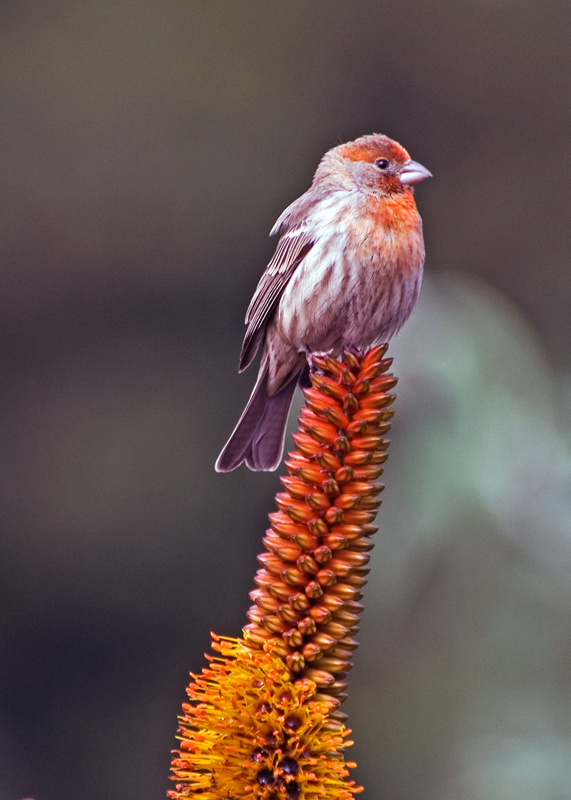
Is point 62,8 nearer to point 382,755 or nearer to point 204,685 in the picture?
point 382,755

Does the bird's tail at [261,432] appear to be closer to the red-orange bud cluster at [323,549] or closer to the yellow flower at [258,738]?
the red-orange bud cluster at [323,549]

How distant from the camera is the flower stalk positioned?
46.7 inches

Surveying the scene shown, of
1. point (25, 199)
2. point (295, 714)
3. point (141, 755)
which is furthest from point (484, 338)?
point (25, 199)

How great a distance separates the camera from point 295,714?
122 cm

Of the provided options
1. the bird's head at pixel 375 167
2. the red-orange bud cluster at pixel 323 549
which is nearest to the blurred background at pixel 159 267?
the bird's head at pixel 375 167

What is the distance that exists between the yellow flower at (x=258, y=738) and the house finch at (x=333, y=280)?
1433mm

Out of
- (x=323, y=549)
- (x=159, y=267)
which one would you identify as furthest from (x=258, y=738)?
(x=159, y=267)

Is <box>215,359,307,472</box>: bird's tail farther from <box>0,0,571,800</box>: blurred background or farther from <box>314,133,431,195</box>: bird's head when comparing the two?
<box>0,0,571,800</box>: blurred background

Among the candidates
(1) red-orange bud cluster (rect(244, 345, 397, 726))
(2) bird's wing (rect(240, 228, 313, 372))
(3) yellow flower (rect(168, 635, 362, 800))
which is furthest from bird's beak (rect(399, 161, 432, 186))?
(3) yellow flower (rect(168, 635, 362, 800))

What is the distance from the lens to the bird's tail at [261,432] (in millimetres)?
2818

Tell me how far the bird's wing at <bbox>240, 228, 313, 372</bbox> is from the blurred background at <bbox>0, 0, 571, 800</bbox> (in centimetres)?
248

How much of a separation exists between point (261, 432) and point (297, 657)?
5.61 ft

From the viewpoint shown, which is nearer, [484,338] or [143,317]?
[484,338]

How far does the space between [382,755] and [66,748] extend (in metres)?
2.07
